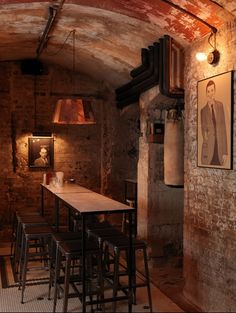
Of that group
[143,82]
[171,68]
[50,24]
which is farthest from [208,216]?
[50,24]

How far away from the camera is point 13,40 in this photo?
18.5 feet

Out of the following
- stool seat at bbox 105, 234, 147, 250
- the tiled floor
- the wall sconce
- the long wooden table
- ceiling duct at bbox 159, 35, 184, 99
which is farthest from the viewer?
ceiling duct at bbox 159, 35, 184, 99

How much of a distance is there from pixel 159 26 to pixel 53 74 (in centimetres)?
356

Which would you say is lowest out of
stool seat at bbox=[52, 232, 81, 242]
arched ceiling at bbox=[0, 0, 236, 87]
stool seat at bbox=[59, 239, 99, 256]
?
stool seat at bbox=[59, 239, 99, 256]

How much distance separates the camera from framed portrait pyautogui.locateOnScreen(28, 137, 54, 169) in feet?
23.6

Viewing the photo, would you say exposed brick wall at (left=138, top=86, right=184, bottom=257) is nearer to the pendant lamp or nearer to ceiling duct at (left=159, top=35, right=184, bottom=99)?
ceiling duct at (left=159, top=35, right=184, bottom=99)

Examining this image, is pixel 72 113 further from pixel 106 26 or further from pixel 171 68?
pixel 171 68

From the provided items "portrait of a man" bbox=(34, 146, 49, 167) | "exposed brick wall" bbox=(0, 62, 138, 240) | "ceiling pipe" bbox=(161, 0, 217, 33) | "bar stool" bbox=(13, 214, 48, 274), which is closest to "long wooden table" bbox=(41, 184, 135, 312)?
"bar stool" bbox=(13, 214, 48, 274)

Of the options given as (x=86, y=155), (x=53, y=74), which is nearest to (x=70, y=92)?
(x=53, y=74)

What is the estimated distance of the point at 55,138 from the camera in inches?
291

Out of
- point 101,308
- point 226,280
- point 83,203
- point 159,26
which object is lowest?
point 101,308

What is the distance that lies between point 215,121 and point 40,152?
166 inches

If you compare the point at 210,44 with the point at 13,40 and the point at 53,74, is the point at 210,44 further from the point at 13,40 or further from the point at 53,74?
the point at 53,74

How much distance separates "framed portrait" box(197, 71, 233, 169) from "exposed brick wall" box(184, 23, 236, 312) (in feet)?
0.24
